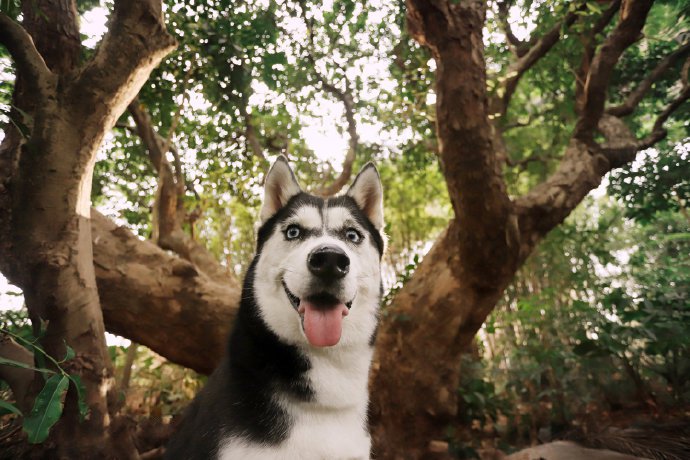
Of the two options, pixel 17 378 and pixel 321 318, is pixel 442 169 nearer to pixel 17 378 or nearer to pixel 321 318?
pixel 321 318

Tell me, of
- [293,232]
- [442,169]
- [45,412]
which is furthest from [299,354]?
[442,169]

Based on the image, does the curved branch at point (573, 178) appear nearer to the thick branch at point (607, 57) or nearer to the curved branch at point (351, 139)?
the thick branch at point (607, 57)

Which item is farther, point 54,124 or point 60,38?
point 60,38

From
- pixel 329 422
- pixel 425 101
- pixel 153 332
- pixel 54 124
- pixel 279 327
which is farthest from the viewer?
pixel 425 101

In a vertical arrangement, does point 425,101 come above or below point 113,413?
above

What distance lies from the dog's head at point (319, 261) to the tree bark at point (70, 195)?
3.65 ft

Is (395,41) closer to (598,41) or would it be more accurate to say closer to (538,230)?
(598,41)

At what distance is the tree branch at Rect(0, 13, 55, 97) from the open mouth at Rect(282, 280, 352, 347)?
1949mm

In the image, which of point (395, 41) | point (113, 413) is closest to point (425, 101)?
point (395, 41)

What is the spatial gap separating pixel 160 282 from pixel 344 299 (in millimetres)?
2501

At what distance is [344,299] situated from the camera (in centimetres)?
192

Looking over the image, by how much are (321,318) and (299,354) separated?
0.76 ft

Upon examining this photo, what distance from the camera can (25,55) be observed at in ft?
7.20

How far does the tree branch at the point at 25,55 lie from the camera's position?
6.91ft
